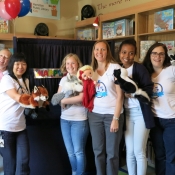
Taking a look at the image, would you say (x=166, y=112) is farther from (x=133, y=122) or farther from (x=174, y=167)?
(x=174, y=167)

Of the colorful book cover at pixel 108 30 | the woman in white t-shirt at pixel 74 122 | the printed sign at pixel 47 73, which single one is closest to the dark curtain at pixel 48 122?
the printed sign at pixel 47 73

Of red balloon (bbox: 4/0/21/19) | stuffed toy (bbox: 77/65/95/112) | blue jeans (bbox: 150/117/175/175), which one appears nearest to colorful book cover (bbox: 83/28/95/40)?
red balloon (bbox: 4/0/21/19)

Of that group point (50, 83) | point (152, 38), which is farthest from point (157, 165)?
point (152, 38)

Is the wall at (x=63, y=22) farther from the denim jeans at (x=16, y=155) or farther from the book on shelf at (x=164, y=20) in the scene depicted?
the denim jeans at (x=16, y=155)

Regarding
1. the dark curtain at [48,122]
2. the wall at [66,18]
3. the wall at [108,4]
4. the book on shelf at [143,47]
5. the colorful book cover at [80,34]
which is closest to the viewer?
the dark curtain at [48,122]

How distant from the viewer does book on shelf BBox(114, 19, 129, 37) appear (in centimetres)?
347

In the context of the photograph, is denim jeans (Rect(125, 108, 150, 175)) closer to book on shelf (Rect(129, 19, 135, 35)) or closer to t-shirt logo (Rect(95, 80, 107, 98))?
t-shirt logo (Rect(95, 80, 107, 98))

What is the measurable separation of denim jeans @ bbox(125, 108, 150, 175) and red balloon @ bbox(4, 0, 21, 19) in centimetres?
196

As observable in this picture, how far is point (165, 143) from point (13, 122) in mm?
1150

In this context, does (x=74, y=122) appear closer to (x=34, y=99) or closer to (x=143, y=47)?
(x=34, y=99)

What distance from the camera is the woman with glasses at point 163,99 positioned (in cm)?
182

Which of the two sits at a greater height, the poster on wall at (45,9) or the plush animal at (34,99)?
the poster on wall at (45,9)

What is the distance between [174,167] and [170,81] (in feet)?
2.21

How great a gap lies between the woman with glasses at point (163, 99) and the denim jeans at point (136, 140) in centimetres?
14
